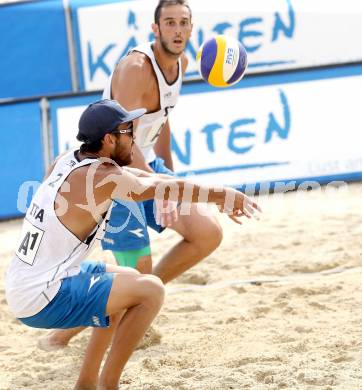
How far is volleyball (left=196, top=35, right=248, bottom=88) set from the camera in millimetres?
5688

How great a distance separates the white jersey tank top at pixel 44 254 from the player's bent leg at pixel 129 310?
238 millimetres

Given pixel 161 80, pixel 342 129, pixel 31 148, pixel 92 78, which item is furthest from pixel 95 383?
pixel 92 78

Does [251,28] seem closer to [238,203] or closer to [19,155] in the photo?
[19,155]

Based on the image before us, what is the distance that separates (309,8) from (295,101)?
2.38 m

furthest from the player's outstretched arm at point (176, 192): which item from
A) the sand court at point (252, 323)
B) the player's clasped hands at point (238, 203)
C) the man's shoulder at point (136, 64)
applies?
the man's shoulder at point (136, 64)

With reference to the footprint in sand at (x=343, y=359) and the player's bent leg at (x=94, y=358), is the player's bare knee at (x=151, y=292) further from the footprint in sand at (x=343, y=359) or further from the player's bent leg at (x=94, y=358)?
the footprint in sand at (x=343, y=359)

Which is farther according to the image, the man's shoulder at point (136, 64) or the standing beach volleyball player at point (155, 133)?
the man's shoulder at point (136, 64)

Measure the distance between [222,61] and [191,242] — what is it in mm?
1126

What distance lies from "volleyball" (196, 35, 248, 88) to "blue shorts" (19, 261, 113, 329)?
6.03 feet

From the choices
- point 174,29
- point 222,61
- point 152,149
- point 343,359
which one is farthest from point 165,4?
point 343,359

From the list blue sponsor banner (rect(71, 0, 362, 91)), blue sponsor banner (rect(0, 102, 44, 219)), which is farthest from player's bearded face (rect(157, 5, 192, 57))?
blue sponsor banner (rect(71, 0, 362, 91))

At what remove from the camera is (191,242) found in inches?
217

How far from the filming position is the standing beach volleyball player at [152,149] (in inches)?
208

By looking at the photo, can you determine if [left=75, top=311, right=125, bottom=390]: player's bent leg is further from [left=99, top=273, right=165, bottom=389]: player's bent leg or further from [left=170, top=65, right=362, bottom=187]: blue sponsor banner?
[left=170, top=65, right=362, bottom=187]: blue sponsor banner
